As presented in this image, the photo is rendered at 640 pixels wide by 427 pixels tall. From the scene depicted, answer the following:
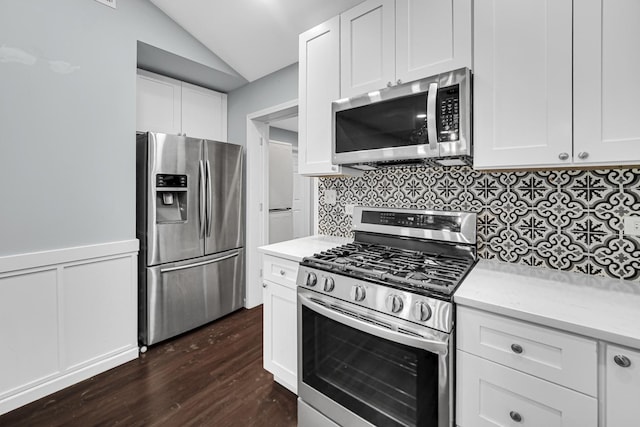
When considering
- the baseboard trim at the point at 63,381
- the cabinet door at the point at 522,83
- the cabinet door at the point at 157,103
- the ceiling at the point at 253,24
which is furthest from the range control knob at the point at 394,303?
the cabinet door at the point at 157,103

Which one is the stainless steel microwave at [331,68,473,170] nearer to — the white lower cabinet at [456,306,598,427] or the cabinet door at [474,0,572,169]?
the cabinet door at [474,0,572,169]

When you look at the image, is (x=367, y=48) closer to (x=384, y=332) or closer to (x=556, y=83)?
(x=556, y=83)

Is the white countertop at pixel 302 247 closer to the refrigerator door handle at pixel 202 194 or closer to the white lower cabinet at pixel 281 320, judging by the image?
the white lower cabinet at pixel 281 320

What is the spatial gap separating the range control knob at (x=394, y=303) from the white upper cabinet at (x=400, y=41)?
114cm

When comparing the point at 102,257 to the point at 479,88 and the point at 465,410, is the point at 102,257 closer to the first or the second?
the point at 465,410

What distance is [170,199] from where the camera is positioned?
2.58 meters

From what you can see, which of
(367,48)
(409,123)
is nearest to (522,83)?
(409,123)

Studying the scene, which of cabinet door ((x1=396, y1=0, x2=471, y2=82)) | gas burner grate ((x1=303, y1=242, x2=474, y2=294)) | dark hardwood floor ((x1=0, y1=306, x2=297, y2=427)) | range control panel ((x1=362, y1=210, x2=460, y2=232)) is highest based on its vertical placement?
cabinet door ((x1=396, y1=0, x2=471, y2=82))

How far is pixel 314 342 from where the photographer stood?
158cm

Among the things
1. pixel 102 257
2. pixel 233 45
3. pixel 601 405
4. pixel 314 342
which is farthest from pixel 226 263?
pixel 601 405

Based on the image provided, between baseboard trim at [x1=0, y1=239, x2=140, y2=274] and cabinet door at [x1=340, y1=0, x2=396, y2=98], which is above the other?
cabinet door at [x1=340, y1=0, x2=396, y2=98]

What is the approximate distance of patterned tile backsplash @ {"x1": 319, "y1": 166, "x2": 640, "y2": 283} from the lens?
1.30m

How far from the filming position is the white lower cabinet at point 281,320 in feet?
5.90

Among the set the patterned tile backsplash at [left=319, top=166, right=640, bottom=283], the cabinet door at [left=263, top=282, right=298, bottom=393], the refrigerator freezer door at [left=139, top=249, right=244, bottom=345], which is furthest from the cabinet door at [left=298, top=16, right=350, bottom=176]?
the refrigerator freezer door at [left=139, top=249, right=244, bottom=345]
